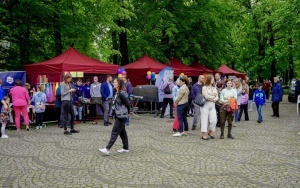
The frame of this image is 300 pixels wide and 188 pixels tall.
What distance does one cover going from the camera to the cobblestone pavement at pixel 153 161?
6031 millimetres

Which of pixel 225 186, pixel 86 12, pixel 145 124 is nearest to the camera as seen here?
pixel 225 186

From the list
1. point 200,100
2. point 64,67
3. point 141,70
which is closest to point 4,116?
point 64,67

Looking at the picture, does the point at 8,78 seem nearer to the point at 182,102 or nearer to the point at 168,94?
the point at 168,94

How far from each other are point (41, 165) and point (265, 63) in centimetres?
3091

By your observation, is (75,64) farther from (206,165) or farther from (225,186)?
(225,186)

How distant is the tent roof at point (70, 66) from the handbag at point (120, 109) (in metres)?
6.92

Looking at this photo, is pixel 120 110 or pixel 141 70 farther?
pixel 141 70

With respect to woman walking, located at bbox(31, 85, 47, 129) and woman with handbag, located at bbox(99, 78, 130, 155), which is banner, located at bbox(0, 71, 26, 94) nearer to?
woman walking, located at bbox(31, 85, 47, 129)

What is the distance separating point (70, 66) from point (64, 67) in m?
0.30

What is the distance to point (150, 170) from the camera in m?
6.70

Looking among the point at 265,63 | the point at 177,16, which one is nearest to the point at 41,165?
the point at 177,16

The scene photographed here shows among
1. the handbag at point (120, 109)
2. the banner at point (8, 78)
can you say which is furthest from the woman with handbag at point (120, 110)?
the banner at point (8, 78)

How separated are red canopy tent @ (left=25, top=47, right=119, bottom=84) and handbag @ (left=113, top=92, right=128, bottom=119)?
6.91 m

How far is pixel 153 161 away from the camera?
294 inches
